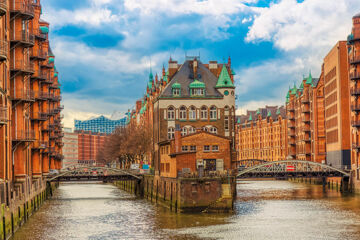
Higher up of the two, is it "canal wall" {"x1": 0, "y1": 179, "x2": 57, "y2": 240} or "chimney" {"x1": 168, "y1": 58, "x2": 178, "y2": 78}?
"chimney" {"x1": 168, "y1": 58, "x2": 178, "y2": 78}

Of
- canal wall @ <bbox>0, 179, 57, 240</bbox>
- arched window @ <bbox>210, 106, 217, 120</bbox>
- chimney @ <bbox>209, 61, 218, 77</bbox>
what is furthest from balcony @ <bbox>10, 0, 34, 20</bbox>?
chimney @ <bbox>209, 61, 218, 77</bbox>

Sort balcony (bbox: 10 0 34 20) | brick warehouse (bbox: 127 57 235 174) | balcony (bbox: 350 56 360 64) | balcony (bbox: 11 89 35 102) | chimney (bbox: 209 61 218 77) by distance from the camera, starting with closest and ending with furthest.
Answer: balcony (bbox: 10 0 34 20), balcony (bbox: 11 89 35 102), balcony (bbox: 350 56 360 64), brick warehouse (bbox: 127 57 235 174), chimney (bbox: 209 61 218 77)

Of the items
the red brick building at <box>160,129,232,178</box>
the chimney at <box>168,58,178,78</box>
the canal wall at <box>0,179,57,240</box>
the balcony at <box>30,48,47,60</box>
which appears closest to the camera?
the canal wall at <box>0,179,57,240</box>

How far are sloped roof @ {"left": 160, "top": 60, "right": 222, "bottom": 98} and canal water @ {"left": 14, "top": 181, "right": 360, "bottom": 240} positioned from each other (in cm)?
2517

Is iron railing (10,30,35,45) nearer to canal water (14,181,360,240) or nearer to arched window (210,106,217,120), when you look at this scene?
canal water (14,181,360,240)

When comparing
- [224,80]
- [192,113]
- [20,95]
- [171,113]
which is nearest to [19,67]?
[20,95]

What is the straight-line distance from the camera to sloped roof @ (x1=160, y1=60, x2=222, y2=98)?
9101 cm

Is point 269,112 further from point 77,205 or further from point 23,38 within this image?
point 23,38

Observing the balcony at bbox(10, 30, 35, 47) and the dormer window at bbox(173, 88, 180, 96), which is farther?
the dormer window at bbox(173, 88, 180, 96)

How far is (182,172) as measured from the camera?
6012 centimetres

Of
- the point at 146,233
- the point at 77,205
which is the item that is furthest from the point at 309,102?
the point at 146,233

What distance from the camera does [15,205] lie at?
43.2 metres

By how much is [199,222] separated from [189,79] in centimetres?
4519

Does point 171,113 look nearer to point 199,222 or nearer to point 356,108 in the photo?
point 356,108
